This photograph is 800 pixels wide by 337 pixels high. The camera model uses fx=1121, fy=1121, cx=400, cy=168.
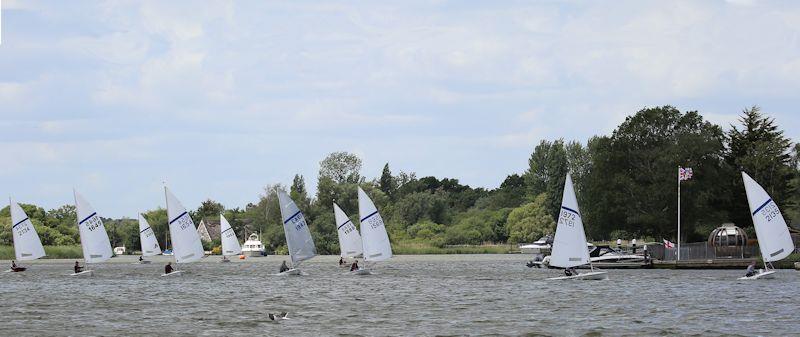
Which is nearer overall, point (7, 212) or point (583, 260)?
point (583, 260)

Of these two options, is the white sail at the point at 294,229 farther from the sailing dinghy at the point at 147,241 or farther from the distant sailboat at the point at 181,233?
the sailing dinghy at the point at 147,241

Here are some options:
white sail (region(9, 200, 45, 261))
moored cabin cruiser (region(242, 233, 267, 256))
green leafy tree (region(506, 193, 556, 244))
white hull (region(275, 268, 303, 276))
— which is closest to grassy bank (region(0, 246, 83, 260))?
moored cabin cruiser (region(242, 233, 267, 256))

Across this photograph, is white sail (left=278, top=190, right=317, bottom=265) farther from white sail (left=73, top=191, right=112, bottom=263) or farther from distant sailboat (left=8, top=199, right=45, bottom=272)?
distant sailboat (left=8, top=199, right=45, bottom=272)

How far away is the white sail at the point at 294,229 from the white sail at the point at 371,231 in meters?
3.82

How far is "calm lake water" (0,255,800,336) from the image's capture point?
42344 millimetres

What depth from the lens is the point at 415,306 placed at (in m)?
53.3

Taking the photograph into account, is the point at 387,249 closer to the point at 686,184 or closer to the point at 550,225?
the point at 686,184

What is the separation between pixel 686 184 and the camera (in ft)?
328

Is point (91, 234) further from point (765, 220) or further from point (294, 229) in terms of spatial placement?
point (765, 220)

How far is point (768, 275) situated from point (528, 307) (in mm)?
23725

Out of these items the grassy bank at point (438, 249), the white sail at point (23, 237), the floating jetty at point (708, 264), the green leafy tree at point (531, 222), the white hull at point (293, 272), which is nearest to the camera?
the floating jetty at point (708, 264)

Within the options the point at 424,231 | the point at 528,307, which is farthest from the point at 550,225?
the point at 528,307

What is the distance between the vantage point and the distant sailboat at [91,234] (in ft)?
274

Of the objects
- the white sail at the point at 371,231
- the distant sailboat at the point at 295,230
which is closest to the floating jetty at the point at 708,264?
the white sail at the point at 371,231
